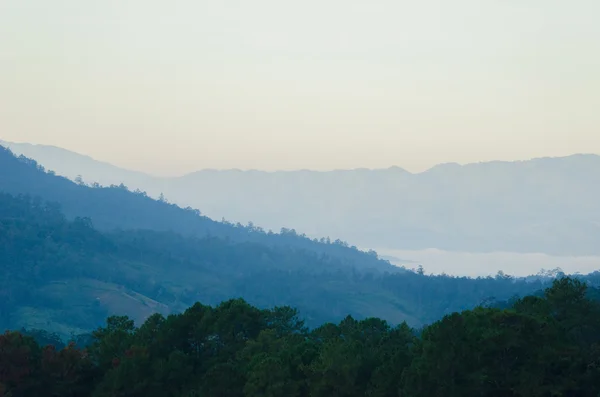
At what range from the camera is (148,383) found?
55875 millimetres

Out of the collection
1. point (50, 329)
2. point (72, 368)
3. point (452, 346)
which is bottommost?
point (50, 329)

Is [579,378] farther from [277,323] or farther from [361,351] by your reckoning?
[277,323]

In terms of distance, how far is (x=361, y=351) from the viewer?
5238 centimetres

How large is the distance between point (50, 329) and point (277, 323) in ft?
477

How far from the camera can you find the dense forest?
45.3m

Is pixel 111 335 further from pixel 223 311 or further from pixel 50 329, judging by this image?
pixel 50 329

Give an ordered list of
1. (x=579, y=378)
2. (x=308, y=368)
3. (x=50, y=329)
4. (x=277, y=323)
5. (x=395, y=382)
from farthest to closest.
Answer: (x=50, y=329) < (x=277, y=323) < (x=308, y=368) < (x=395, y=382) < (x=579, y=378)

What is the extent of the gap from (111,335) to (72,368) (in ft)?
15.5

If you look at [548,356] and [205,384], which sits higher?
[548,356]

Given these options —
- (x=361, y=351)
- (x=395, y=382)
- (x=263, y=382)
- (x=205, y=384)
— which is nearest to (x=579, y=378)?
(x=395, y=382)

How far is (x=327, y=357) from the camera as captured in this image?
5022 centimetres

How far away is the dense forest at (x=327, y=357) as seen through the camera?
45.3 meters

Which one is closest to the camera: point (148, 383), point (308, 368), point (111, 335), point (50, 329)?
point (308, 368)

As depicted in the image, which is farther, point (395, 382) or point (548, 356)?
point (395, 382)
